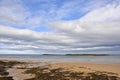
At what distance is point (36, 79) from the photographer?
20688mm

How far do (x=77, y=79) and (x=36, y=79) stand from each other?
416 centimetres

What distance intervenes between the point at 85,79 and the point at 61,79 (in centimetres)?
245

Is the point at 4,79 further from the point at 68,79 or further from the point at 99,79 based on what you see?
the point at 99,79

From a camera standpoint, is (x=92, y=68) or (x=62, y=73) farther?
(x=92, y=68)

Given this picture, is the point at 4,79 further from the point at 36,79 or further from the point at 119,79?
the point at 119,79

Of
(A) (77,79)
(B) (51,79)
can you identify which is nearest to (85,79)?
(A) (77,79)

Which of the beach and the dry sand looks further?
the dry sand

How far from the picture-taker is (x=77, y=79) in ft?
67.9

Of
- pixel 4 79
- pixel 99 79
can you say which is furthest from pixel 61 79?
pixel 4 79

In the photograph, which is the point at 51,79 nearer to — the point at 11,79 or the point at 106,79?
the point at 11,79

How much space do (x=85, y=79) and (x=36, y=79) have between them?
4984mm

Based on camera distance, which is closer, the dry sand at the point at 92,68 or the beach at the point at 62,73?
the beach at the point at 62,73

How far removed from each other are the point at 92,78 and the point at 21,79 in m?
7.35

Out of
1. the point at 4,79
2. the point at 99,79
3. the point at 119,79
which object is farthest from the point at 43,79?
the point at 119,79
